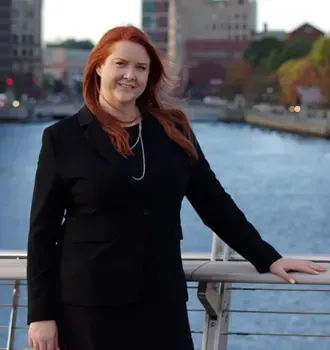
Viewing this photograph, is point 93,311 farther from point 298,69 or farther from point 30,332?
point 298,69

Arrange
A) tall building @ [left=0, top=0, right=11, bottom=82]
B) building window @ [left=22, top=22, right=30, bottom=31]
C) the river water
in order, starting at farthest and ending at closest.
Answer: building window @ [left=22, top=22, right=30, bottom=31] → tall building @ [left=0, top=0, right=11, bottom=82] → the river water

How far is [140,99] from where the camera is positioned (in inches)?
56.6

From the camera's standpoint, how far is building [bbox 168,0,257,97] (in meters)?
57.7

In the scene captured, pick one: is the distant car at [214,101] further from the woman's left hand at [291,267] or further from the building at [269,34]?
the woman's left hand at [291,267]

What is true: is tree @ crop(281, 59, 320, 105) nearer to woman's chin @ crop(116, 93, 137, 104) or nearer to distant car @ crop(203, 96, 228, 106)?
distant car @ crop(203, 96, 228, 106)

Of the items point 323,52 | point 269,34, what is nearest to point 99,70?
point 323,52

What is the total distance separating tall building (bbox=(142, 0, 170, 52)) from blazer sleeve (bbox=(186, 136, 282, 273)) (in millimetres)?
63479

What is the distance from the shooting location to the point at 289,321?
8531mm

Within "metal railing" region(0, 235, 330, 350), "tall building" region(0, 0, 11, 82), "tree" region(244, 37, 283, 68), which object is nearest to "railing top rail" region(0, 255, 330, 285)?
"metal railing" region(0, 235, 330, 350)

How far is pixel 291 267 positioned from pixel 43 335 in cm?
31

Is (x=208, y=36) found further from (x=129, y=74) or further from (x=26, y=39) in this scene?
(x=129, y=74)

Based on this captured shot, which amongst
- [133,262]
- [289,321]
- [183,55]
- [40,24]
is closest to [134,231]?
[133,262]

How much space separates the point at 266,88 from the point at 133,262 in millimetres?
46800

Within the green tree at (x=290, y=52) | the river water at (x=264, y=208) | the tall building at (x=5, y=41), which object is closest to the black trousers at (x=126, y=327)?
the river water at (x=264, y=208)
